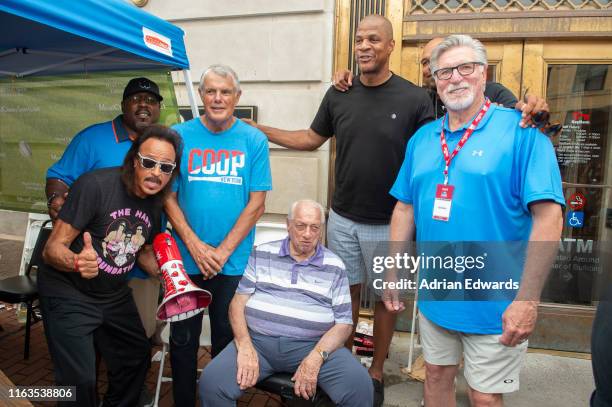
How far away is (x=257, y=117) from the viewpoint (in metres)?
4.63

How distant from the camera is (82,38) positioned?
2.99m

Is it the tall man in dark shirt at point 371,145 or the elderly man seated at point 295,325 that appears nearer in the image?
the elderly man seated at point 295,325

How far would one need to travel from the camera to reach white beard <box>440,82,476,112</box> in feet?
6.16

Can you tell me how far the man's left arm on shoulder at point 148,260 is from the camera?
254 centimetres

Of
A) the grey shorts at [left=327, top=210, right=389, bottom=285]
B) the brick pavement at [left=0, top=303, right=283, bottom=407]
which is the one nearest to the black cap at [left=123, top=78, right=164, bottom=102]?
the grey shorts at [left=327, top=210, right=389, bottom=285]

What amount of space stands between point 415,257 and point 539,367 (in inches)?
96.8

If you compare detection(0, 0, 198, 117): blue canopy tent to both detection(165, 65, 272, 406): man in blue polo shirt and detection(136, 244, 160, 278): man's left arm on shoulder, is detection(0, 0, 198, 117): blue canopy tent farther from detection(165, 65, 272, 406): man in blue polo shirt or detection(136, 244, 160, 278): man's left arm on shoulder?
detection(136, 244, 160, 278): man's left arm on shoulder

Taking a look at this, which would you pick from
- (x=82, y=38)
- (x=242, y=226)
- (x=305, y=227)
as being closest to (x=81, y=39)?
(x=82, y=38)

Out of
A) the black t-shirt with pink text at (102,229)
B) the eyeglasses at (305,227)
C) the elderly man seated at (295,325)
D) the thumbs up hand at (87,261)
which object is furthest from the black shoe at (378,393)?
the thumbs up hand at (87,261)

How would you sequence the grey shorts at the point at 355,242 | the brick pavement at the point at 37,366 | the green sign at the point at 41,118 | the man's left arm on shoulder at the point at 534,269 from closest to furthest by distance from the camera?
the man's left arm on shoulder at the point at 534,269 < the grey shorts at the point at 355,242 < the brick pavement at the point at 37,366 < the green sign at the point at 41,118

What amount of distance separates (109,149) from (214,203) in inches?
32.4

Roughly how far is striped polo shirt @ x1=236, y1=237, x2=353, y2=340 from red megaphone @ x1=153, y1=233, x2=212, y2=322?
0.30 m

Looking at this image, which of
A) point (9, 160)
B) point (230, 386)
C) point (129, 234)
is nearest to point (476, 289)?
point (230, 386)

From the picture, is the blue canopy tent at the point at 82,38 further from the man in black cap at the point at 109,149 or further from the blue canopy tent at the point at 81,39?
the man in black cap at the point at 109,149
